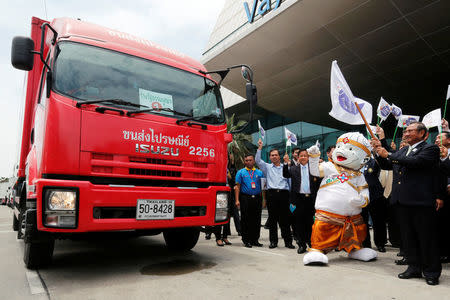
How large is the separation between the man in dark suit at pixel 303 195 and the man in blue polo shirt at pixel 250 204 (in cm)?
60

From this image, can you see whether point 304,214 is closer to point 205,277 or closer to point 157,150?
point 205,277

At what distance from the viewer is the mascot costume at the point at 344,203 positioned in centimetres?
449

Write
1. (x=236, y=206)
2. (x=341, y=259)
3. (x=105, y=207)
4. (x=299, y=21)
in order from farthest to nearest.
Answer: (x=299, y=21)
(x=236, y=206)
(x=341, y=259)
(x=105, y=207)

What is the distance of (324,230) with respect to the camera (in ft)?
14.9

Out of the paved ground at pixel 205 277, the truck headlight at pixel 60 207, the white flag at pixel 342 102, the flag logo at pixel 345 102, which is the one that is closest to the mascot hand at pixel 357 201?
the paved ground at pixel 205 277

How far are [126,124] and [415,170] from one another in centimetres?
322

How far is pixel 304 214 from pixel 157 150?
10.1 ft

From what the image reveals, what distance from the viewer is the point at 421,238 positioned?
3.57 m

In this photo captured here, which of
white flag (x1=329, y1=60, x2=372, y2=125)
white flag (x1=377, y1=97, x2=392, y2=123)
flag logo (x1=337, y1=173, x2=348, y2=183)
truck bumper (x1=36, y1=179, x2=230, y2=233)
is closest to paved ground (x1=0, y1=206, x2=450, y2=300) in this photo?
truck bumper (x1=36, y1=179, x2=230, y2=233)

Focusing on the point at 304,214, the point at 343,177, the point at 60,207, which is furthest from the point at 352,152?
the point at 60,207

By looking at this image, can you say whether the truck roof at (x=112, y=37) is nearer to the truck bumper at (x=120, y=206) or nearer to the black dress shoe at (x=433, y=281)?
the truck bumper at (x=120, y=206)

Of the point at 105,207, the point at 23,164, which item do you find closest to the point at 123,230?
the point at 105,207

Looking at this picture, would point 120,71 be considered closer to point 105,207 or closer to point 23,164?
point 105,207

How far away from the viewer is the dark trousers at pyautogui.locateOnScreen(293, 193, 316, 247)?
5641 mm
